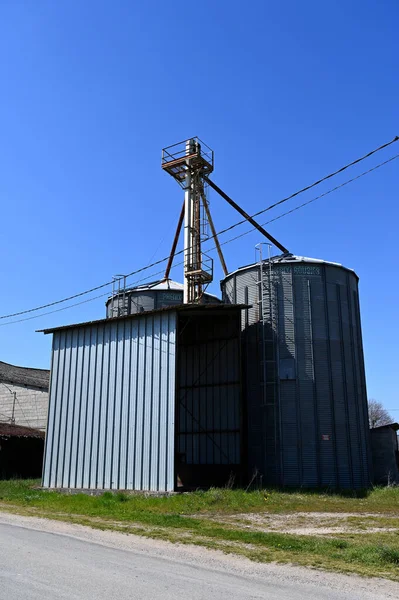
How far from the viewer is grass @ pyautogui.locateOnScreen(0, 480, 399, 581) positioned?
926 cm

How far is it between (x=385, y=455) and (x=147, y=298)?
583 inches

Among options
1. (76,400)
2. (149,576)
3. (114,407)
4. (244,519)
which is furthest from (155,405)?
(149,576)

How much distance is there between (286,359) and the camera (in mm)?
24234

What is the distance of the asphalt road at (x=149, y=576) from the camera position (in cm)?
679

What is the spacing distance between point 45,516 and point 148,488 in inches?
259

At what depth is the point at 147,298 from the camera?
103 ft

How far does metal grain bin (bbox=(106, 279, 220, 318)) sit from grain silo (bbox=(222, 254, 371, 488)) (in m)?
6.15

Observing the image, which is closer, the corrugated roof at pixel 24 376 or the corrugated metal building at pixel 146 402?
the corrugated metal building at pixel 146 402

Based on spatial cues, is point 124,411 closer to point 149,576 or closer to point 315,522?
point 315,522

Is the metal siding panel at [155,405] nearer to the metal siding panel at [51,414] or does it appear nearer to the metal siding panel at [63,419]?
the metal siding panel at [63,419]

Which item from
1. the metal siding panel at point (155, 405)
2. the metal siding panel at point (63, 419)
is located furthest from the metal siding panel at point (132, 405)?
the metal siding panel at point (63, 419)

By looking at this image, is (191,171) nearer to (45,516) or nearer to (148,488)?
(148,488)

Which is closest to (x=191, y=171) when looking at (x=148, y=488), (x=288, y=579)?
(x=148, y=488)

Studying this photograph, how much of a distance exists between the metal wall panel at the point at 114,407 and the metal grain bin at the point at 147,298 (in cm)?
608
